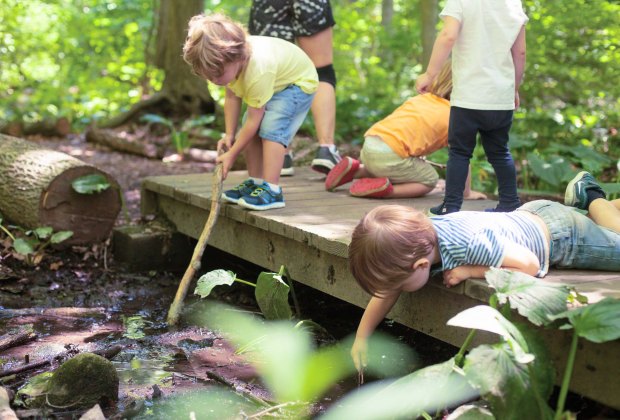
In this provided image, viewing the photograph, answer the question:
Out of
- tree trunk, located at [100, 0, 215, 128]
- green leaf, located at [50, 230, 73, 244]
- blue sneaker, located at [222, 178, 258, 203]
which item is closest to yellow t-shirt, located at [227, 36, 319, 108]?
blue sneaker, located at [222, 178, 258, 203]

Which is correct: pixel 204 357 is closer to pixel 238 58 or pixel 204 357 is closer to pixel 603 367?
pixel 238 58

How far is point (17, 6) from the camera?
12.0m

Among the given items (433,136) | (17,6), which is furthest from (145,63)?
(433,136)

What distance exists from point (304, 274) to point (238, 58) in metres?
1.19

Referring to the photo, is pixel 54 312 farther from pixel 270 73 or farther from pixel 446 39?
pixel 446 39

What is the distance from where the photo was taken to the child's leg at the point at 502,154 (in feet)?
12.1

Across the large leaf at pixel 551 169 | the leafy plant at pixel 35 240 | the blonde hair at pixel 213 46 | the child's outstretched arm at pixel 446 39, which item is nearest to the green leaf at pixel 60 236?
the leafy plant at pixel 35 240

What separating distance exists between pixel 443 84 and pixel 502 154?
0.82 m

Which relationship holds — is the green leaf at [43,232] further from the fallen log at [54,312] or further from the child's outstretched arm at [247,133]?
the child's outstretched arm at [247,133]

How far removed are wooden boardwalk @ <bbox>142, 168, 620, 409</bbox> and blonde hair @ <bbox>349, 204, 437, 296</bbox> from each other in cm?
26

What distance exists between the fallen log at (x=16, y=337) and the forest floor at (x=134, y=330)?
2 cm

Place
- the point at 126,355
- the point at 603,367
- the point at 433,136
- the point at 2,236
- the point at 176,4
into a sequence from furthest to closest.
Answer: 1. the point at 176,4
2. the point at 2,236
3. the point at 433,136
4. the point at 126,355
5. the point at 603,367

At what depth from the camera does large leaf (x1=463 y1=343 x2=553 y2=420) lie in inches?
86.9

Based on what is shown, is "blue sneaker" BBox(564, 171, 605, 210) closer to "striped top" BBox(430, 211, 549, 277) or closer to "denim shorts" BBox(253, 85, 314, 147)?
"striped top" BBox(430, 211, 549, 277)
